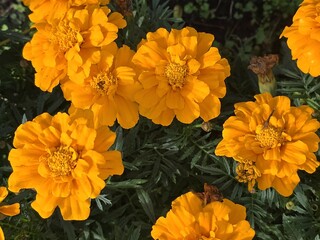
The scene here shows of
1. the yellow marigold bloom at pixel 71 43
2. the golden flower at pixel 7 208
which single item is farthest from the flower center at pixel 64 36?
the golden flower at pixel 7 208

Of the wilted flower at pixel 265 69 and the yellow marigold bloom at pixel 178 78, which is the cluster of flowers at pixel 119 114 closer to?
the yellow marigold bloom at pixel 178 78

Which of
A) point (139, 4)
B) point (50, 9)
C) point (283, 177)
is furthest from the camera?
point (139, 4)

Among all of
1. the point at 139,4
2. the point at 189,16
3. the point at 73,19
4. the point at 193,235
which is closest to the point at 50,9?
the point at 73,19

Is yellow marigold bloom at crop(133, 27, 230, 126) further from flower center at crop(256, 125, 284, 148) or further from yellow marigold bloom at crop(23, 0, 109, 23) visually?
yellow marigold bloom at crop(23, 0, 109, 23)

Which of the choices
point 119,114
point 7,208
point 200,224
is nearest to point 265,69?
point 119,114

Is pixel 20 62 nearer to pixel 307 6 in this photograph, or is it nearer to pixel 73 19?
pixel 73 19

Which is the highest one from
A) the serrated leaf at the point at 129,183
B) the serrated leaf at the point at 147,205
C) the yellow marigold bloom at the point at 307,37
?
the yellow marigold bloom at the point at 307,37
